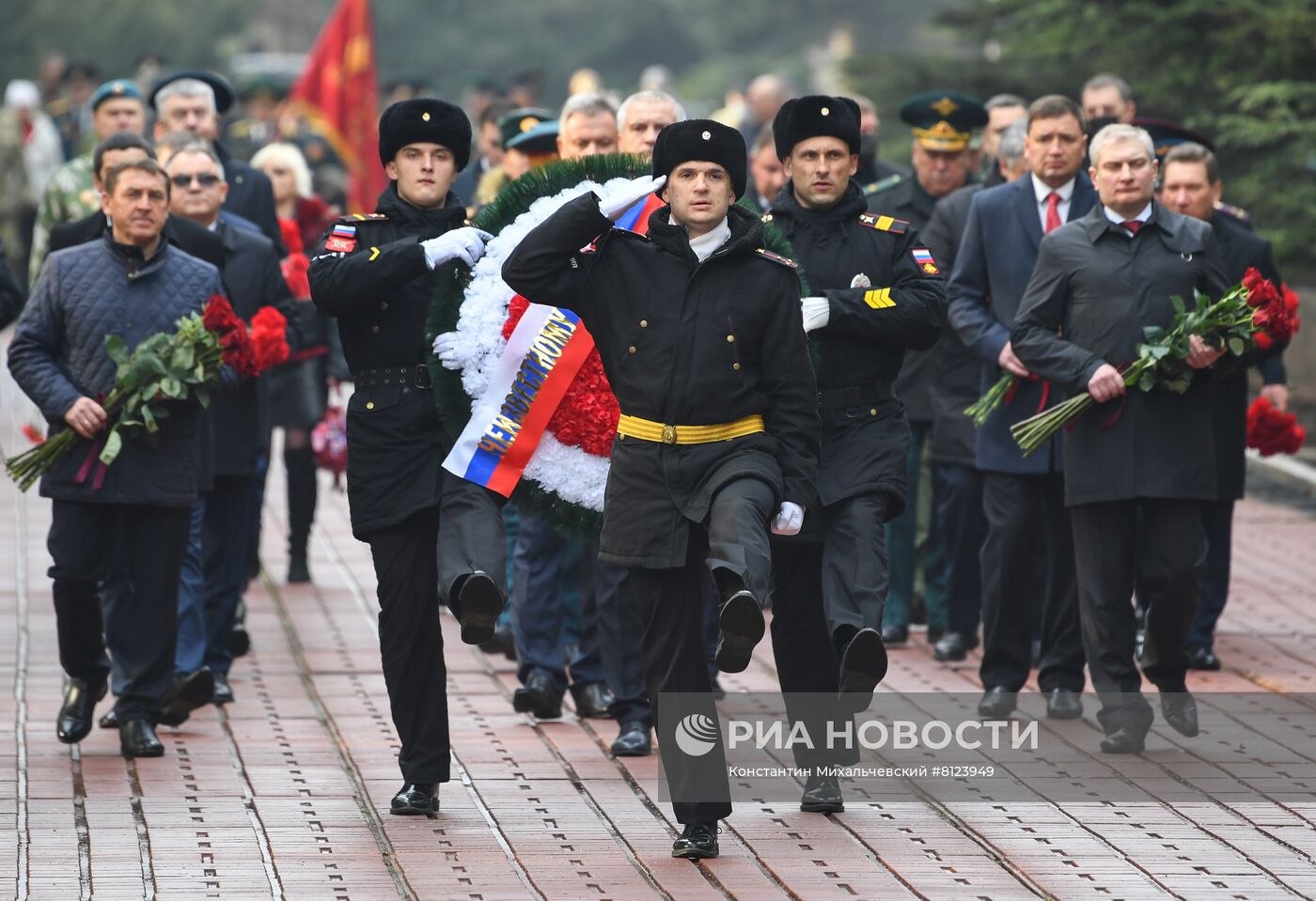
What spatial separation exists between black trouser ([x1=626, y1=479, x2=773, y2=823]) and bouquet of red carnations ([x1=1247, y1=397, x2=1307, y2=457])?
398 cm

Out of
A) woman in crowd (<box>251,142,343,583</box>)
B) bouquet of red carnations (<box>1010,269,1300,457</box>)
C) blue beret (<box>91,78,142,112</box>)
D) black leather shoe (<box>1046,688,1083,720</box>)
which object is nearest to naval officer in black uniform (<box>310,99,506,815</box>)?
bouquet of red carnations (<box>1010,269,1300,457</box>)

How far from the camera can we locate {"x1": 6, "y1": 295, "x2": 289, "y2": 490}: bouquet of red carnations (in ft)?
28.7

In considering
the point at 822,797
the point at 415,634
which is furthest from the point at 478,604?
the point at 822,797

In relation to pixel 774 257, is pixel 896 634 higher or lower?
lower

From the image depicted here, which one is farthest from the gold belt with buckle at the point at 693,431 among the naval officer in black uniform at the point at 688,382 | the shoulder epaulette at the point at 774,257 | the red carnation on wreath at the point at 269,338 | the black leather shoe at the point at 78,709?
the black leather shoe at the point at 78,709

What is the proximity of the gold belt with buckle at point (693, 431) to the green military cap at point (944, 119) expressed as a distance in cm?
441

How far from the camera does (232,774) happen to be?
8.48 meters

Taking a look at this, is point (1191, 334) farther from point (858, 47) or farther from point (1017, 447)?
point (858, 47)

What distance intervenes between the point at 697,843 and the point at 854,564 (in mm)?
1129

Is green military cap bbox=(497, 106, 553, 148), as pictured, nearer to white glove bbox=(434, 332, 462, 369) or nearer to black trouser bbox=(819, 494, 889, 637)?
white glove bbox=(434, 332, 462, 369)

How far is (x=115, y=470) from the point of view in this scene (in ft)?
28.8

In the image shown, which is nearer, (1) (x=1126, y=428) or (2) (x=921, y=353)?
(1) (x=1126, y=428)

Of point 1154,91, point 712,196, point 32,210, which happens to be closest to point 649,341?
point 712,196

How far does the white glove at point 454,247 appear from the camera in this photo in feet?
25.2
